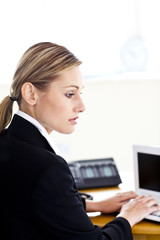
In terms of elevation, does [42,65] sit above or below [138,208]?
above

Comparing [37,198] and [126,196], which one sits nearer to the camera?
[37,198]

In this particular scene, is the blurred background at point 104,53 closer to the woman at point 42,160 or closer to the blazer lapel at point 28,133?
the woman at point 42,160

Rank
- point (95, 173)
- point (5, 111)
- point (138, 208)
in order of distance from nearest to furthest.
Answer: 1. point (5, 111)
2. point (138, 208)
3. point (95, 173)

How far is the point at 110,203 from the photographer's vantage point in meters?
1.99

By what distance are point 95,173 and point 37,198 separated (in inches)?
43.3

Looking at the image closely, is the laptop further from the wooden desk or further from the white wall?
the white wall

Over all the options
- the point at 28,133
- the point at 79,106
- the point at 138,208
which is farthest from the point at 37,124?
the point at 138,208

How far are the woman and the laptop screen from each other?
1.02 ft

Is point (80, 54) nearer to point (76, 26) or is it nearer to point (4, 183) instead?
point (76, 26)

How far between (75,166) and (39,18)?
1.57 meters

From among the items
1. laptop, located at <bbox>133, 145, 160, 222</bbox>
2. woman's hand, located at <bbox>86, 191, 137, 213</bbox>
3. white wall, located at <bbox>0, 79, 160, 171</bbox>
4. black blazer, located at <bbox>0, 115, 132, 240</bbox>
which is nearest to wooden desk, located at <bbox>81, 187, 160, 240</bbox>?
woman's hand, located at <bbox>86, 191, 137, 213</bbox>

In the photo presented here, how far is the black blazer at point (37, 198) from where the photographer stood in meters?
1.38

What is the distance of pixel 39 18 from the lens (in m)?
3.59

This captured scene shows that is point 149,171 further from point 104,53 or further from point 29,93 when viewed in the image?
point 104,53
